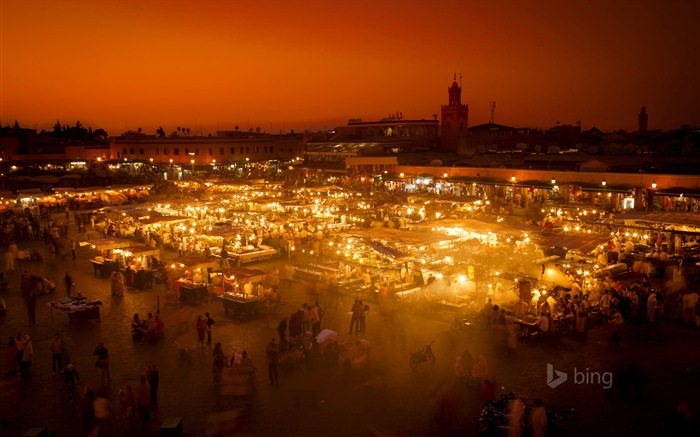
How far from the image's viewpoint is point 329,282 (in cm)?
1541

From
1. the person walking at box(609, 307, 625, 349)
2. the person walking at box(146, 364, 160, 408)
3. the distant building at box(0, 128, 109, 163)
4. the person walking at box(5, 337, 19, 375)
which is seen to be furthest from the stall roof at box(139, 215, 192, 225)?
the distant building at box(0, 128, 109, 163)

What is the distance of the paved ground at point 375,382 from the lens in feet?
27.0

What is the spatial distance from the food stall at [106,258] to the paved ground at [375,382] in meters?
4.34

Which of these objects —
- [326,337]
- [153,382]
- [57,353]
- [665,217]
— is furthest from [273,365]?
[665,217]

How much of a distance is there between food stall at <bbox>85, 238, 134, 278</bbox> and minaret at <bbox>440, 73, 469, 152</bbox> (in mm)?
36593

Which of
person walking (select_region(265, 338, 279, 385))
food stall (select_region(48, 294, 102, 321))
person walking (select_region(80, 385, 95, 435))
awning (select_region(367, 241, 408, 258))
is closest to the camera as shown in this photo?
person walking (select_region(80, 385, 95, 435))

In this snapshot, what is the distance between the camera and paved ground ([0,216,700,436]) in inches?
324

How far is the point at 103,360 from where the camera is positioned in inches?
384

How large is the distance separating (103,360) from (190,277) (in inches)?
215

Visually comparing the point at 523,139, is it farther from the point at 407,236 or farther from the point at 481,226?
the point at 407,236

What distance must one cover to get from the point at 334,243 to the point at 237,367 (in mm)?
9547

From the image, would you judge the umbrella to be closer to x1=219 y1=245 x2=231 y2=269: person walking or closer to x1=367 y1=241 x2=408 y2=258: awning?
x1=367 y1=241 x2=408 y2=258: awning

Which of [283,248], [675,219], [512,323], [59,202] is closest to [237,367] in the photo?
[512,323]

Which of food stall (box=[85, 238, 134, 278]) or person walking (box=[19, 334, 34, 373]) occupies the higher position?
food stall (box=[85, 238, 134, 278])
